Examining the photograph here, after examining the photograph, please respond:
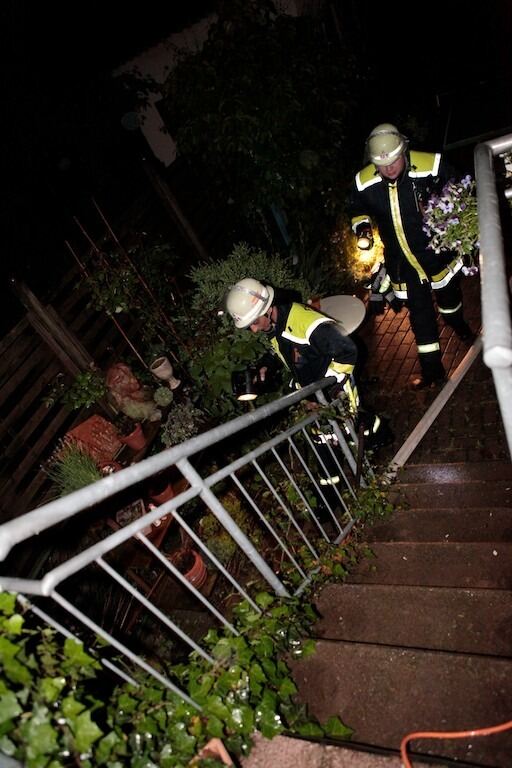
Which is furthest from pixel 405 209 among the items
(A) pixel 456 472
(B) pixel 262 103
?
(B) pixel 262 103

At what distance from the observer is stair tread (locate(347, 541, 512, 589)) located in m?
2.41

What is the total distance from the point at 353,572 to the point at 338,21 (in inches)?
588

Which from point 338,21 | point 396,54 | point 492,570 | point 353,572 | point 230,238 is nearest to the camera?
point 492,570

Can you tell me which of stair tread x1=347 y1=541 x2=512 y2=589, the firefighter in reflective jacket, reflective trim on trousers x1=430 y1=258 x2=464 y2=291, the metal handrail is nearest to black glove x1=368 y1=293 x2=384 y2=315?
the firefighter in reflective jacket

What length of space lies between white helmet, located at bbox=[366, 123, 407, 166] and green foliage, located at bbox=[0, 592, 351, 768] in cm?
361

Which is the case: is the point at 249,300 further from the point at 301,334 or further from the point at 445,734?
the point at 445,734

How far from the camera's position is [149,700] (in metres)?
1.81

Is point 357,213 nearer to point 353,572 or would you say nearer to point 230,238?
point 353,572

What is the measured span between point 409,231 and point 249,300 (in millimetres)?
1839

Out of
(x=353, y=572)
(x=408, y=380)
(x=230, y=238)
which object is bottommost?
(x=353, y=572)

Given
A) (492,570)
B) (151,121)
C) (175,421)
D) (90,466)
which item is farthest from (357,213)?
(151,121)

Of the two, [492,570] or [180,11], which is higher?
[180,11]

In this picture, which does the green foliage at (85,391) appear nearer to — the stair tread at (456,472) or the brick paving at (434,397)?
the brick paving at (434,397)

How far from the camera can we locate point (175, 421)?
17.4 ft
